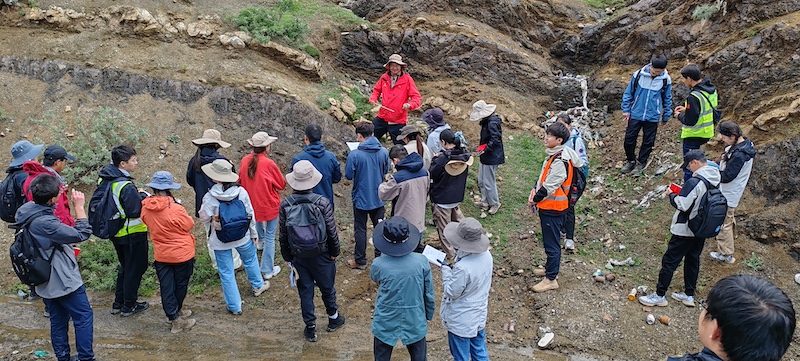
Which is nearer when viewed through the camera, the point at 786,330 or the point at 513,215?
the point at 786,330

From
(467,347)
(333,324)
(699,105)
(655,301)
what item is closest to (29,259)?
(333,324)

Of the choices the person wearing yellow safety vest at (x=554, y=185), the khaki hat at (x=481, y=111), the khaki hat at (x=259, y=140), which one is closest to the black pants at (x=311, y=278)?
the khaki hat at (x=259, y=140)

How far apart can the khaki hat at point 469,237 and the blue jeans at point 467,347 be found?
0.95m

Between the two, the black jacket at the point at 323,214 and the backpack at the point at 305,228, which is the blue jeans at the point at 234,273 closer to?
the black jacket at the point at 323,214

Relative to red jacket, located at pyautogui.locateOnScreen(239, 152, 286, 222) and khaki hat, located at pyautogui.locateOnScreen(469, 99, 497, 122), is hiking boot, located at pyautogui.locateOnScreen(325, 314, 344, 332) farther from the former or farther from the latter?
khaki hat, located at pyautogui.locateOnScreen(469, 99, 497, 122)

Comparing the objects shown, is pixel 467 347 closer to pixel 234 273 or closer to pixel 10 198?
pixel 234 273

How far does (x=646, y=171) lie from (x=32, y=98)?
1170cm

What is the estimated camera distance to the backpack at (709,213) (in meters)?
5.59

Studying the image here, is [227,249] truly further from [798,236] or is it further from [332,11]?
[332,11]

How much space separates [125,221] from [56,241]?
0.99m

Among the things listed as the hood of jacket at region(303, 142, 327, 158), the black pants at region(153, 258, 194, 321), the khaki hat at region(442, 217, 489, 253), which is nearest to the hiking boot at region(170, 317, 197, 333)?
the black pants at region(153, 258, 194, 321)

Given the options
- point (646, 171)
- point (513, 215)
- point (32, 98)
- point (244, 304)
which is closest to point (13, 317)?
point (244, 304)

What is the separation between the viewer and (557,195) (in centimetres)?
635

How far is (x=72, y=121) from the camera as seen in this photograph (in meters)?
8.96
